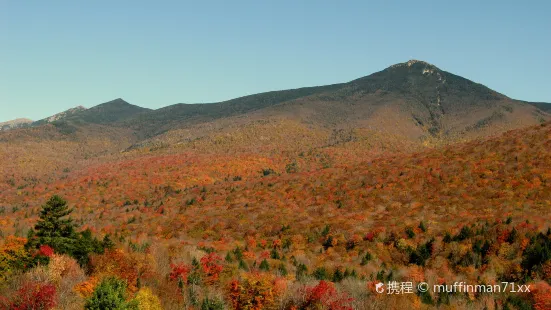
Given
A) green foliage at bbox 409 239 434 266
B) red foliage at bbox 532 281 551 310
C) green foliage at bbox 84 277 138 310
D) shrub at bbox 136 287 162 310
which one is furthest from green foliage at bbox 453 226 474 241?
green foliage at bbox 84 277 138 310

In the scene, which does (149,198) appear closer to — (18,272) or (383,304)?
(18,272)

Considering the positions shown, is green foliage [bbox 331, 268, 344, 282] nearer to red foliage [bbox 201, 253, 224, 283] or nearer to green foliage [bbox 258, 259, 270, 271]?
green foliage [bbox 258, 259, 270, 271]

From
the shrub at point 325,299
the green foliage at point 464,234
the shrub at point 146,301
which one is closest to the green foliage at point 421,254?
the green foliage at point 464,234

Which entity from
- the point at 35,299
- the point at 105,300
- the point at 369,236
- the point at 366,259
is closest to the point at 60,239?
the point at 35,299

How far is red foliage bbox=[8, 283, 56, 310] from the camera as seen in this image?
20975 millimetres

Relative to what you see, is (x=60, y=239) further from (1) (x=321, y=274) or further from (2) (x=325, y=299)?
(2) (x=325, y=299)

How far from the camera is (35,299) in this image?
69.1 ft

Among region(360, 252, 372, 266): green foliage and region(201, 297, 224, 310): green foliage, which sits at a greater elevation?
region(201, 297, 224, 310): green foliage

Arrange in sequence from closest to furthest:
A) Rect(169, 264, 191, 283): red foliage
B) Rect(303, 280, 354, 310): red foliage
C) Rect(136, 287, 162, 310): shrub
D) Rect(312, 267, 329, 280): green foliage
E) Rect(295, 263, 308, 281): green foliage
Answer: Rect(136, 287, 162, 310): shrub < Rect(303, 280, 354, 310): red foliage < Rect(169, 264, 191, 283): red foliage < Rect(295, 263, 308, 281): green foliage < Rect(312, 267, 329, 280): green foliage

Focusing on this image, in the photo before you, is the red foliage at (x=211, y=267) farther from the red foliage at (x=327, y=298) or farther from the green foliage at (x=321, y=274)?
the red foliage at (x=327, y=298)

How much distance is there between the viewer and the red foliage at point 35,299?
68.8 ft

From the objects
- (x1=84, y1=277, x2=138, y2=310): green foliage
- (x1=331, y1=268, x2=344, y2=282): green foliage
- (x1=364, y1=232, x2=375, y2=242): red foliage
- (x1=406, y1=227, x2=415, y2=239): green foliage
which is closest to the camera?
(x1=84, y1=277, x2=138, y2=310): green foliage

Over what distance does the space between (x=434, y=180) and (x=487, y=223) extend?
22.4 meters

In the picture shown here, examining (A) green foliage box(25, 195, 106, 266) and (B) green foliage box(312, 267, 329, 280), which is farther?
(A) green foliage box(25, 195, 106, 266)
